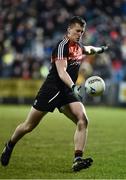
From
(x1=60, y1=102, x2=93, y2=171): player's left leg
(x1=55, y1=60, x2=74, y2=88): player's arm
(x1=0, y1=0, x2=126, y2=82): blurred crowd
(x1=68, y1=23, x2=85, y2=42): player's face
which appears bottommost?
(x1=60, y1=102, x2=93, y2=171): player's left leg

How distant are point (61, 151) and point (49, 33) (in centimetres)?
1656

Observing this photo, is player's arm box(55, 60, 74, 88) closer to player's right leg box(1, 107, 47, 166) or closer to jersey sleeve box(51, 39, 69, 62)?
Result: jersey sleeve box(51, 39, 69, 62)

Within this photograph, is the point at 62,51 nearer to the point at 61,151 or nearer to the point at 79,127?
the point at 79,127

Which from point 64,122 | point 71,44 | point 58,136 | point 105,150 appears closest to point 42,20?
point 64,122

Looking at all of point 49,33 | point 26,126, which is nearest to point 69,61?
point 26,126

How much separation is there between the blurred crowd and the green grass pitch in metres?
7.68

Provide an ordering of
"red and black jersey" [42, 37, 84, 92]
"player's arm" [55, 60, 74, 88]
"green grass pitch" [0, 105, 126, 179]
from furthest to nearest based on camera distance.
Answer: "red and black jersey" [42, 37, 84, 92] < "player's arm" [55, 60, 74, 88] < "green grass pitch" [0, 105, 126, 179]

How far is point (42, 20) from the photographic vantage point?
2861 centimetres

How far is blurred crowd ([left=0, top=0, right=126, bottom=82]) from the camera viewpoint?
27.2 m

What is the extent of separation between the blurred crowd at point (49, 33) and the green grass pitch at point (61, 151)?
7676mm

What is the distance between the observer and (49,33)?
28.2 m

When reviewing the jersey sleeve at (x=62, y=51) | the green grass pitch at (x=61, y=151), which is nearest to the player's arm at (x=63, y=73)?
the jersey sleeve at (x=62, y=51)

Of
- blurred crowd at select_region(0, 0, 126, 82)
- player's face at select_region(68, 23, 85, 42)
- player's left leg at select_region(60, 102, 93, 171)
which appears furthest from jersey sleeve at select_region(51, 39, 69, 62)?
blurred crowd at select_region(0, 0, 126, 82)

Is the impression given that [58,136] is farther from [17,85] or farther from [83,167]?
[17,85]
